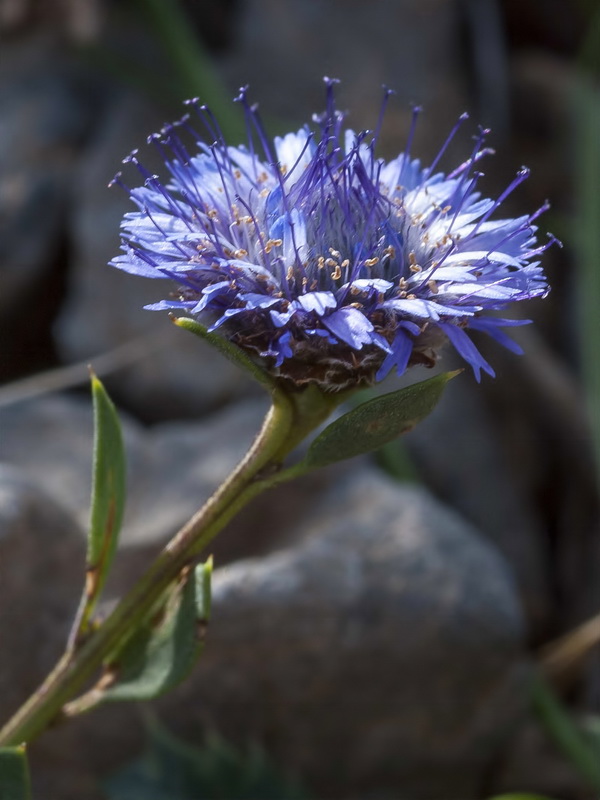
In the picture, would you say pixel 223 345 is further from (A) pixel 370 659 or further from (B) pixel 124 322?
(B) pixel 124 322

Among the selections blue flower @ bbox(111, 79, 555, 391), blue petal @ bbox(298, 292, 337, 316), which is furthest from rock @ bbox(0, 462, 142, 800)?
blue petal @ bbox(298, 292, 337, 316)

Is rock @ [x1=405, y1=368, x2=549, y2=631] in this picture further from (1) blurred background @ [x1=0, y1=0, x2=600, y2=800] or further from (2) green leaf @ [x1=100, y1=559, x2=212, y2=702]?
(2) green leaf @ [x1=100, y1=559, x2=212, y2=702]

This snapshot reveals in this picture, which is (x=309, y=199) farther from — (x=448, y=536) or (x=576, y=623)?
(x=576, y=623)

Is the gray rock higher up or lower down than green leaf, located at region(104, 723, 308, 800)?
higher up

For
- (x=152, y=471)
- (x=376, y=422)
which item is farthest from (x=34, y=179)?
(x=376, y=422)

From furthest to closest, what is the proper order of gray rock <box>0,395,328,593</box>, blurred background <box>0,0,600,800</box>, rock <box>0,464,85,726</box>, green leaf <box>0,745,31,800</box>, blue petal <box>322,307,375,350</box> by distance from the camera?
gray rock <box>0,395,328,593</box> < blurred background <box>0,0,600,800</box> < rock <box>0,464,85,726</box> < green leaf <box>0,745,31,800</box> < blue petal <box>322,307,375,350</box>
